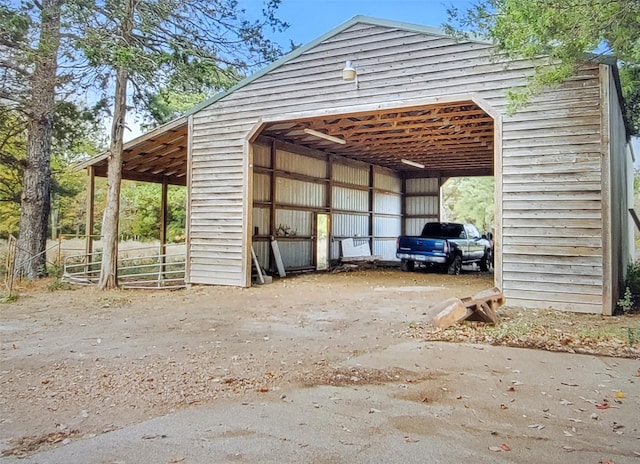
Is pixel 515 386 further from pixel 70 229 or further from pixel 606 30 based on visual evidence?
pixel 70 229

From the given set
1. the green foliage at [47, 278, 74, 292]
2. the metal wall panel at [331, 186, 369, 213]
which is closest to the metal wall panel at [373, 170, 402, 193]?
the metal wall panel at [331, 186, 369, 213]

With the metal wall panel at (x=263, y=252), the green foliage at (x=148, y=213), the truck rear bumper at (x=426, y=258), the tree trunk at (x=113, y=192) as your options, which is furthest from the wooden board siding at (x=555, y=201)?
the green foliage at (x=148, y=213)

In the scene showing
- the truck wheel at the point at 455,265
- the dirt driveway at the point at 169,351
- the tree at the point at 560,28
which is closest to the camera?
the dirt driveway at the point at 169,351

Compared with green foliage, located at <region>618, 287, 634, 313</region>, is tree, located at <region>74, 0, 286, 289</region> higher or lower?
higher

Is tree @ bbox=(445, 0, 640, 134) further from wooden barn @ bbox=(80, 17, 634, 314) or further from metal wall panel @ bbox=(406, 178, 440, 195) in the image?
metal wall panel @ bbox=(406, 178, 440, 195)

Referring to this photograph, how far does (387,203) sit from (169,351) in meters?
17.1

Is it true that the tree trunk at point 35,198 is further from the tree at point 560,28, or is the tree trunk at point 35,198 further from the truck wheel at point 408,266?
the tree at point 560,28

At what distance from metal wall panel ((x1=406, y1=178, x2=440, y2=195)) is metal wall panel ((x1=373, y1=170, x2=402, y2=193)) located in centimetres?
48

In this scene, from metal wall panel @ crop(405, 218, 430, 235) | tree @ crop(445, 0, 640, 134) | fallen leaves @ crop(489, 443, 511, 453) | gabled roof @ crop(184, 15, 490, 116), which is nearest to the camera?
fallen leaves @ crop(489, 443, 511, 453)

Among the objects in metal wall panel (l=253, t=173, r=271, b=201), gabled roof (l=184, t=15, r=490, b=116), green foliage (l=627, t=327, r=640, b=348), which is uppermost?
gabled roof (l=184, t=15, r=490, b=116)

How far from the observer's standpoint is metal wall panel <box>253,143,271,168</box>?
1428cm

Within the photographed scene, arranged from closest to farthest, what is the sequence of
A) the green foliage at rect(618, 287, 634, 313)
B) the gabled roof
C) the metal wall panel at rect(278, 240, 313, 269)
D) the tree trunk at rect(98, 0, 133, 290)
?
the green foliage at rect(618, 287, 634, 313)
the gabled roof
the tree trunk at rect(98, 0, 133, 290)
the metal wall panel at rect(278, 240, 313, 269)

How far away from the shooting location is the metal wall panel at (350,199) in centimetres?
1831

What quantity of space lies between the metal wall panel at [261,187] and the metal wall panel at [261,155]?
1.11ft
